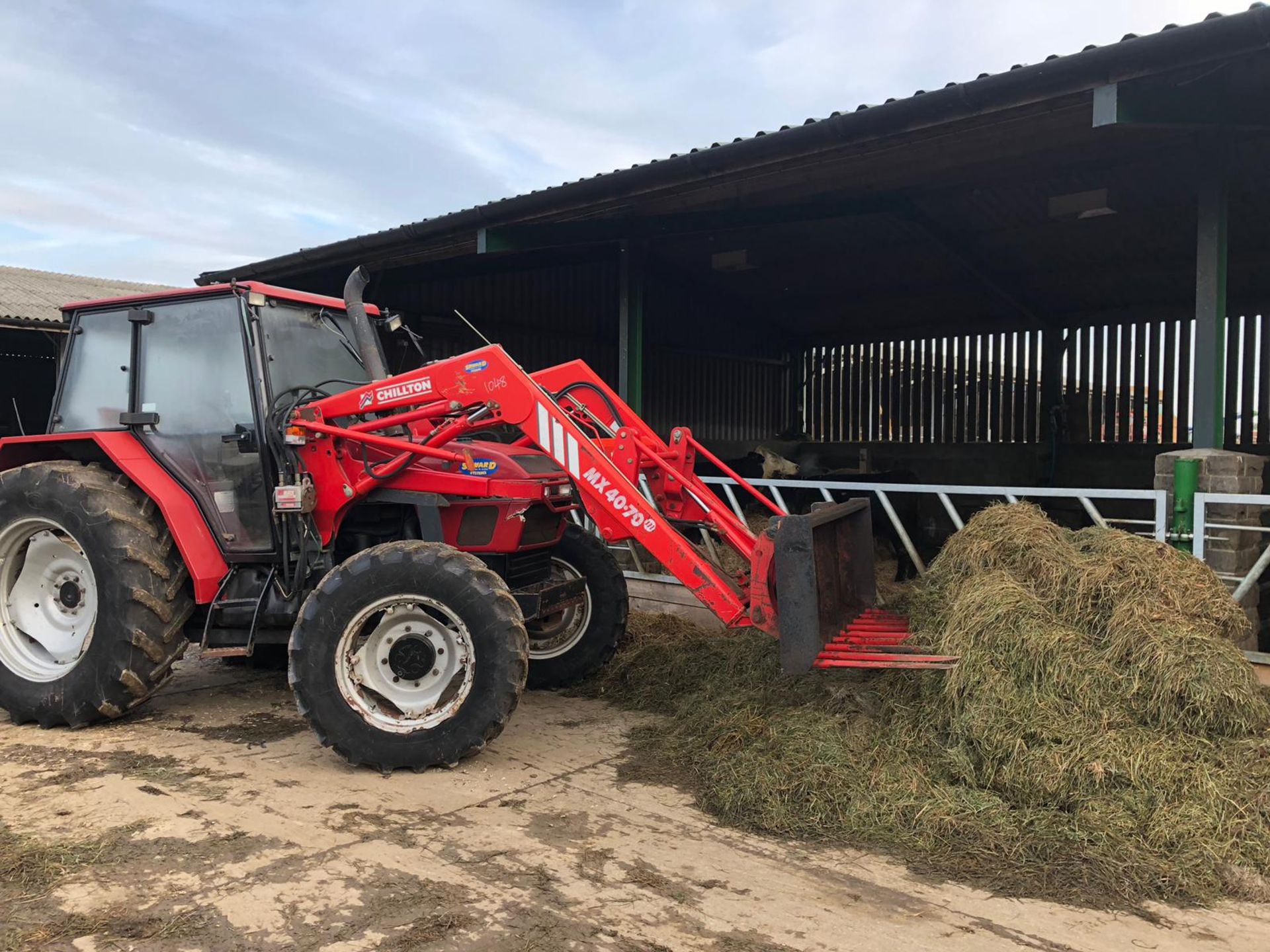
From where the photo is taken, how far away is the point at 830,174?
7340 mm

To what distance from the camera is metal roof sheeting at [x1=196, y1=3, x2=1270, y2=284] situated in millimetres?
4484

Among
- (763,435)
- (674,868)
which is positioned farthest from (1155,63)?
(763,435)

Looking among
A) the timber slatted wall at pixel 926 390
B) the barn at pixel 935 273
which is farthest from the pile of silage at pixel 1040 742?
the timber slatted wall at pixel 926 390

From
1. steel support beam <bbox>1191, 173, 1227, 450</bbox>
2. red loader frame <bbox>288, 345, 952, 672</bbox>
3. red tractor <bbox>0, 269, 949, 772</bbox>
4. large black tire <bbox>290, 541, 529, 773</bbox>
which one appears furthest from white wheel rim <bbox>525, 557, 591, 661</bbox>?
steel support beam <bbox>1191, 173, 1227, 450</bbox>

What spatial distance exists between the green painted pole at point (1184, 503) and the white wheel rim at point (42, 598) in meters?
5.88

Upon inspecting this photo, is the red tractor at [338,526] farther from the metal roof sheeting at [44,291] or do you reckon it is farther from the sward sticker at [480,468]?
the metal roof sheeting at [44,291]

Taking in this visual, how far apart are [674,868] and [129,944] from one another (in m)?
1.70

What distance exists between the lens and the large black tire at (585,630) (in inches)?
221

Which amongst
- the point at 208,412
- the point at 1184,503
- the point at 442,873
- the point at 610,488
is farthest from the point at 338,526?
the point at 1184,503

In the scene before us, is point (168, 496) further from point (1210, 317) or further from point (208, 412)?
point (1210, 317)

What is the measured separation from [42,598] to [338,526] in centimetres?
180

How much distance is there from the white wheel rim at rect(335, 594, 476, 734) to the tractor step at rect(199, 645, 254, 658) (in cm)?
86

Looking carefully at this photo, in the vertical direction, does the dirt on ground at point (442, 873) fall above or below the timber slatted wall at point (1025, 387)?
below

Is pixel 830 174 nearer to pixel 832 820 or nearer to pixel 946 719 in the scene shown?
pixel 946 719
